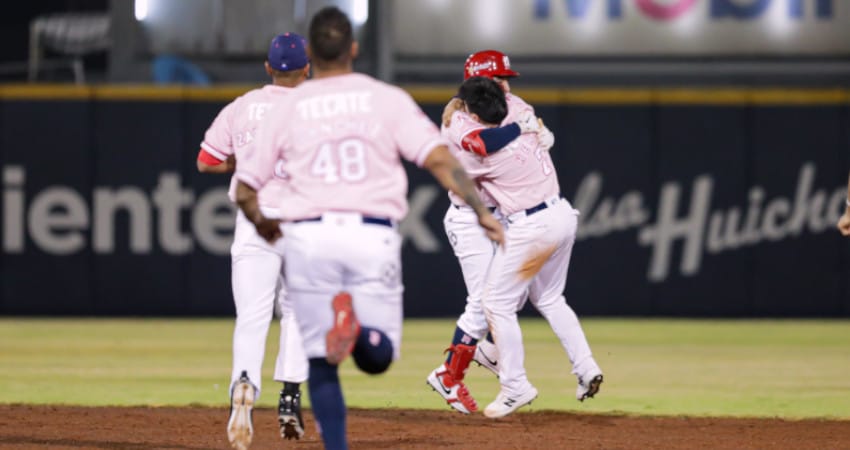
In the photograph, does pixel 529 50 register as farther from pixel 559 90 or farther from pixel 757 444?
pixel 757 444

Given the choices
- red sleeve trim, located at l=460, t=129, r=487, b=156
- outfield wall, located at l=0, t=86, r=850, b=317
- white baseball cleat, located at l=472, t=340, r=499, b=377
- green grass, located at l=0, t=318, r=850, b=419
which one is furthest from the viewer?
outfield wall, located at l=0, t=86, r=850, b=317

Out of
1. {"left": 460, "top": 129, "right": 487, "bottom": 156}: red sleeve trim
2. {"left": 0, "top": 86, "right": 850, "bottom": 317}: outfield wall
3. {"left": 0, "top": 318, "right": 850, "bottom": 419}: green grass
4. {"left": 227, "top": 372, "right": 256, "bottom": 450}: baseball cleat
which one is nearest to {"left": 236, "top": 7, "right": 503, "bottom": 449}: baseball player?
{"left": 227, "top": 372, "right": 256, "bottom": 450}: baseball cleat

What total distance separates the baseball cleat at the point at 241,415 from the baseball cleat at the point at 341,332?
1300 mm

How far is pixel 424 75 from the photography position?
16.3 metres

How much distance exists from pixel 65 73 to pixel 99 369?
920 centimetres

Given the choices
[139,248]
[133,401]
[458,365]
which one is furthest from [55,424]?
[139,248]

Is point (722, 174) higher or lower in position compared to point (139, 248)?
higher

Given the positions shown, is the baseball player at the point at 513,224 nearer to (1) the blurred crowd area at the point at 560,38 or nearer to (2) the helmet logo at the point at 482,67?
(2) the helmet logo at the point at 482,67

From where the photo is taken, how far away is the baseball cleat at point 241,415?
21.3 ft

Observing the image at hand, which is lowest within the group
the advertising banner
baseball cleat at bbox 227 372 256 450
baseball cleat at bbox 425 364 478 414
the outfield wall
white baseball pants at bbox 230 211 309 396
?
the outfield wall

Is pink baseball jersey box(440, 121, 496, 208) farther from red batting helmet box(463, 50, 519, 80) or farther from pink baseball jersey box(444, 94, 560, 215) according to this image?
red batting helmet box(463, 50, 519, 80)

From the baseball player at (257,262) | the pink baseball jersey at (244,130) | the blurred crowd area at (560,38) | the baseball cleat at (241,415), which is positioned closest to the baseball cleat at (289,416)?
the baseball player at (257,262)

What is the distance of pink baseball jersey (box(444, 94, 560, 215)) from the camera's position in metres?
7.84

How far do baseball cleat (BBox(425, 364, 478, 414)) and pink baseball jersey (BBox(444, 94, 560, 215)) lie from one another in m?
0.96
